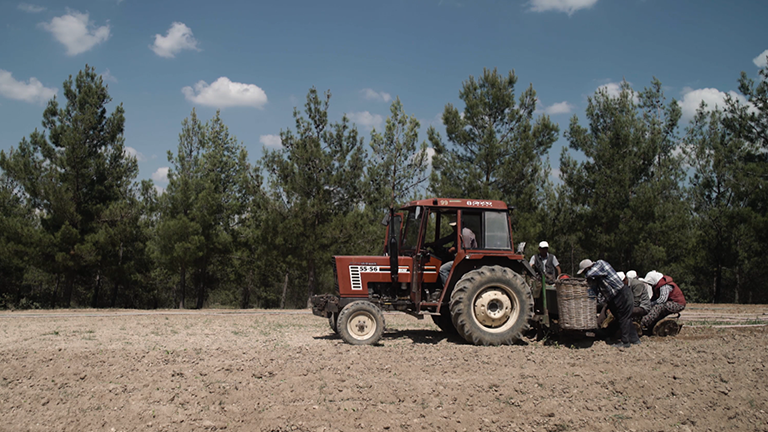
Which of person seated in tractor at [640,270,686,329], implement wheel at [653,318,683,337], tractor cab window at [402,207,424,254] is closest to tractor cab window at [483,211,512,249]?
tractor cab window at [402,207,424,254]

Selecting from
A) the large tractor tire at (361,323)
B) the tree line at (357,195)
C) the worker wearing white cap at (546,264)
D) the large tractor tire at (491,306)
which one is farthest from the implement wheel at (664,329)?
the tree line at (357,195)

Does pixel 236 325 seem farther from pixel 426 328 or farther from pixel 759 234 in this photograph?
pixel 759 234

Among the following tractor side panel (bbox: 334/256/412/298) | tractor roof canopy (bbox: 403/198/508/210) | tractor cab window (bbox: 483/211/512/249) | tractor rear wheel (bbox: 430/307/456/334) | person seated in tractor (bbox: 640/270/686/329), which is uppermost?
tractor roof canopy (bbox: 403/198/508/210)

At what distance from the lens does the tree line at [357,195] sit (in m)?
22.3

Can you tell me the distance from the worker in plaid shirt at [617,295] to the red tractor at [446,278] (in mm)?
977

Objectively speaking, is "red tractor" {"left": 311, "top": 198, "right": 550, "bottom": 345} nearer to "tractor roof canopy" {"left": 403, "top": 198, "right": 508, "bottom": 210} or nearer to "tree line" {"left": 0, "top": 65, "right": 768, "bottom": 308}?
"tractor roof canopy" {"left": 403, "top": 198, "right": 508, "bottom": 210}

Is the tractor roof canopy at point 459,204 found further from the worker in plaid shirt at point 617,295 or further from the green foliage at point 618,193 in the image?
the green foliage at point 618,193

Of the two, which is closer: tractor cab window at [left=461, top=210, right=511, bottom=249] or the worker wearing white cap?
tractor cab window at [left=461, top=210, right=511, bottom=249]

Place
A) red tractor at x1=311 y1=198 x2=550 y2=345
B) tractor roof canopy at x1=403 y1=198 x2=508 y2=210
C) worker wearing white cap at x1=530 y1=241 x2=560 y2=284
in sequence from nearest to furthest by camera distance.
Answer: red tractor at x1=311 y1=198 x2=550 y2=345 → tractor roof canopy at x1=403 y1=198 x2=508 y2=210 → worker wearing white cap at x1=530 y1=241 x2=560 y2=284

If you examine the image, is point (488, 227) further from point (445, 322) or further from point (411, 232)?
point (445, 322)

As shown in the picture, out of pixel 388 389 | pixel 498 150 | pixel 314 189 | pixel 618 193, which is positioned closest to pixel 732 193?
pixel 618 193

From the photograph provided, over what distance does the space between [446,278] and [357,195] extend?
14246 mm

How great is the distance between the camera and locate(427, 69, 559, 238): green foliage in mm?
22438

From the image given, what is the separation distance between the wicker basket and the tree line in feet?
44.3
